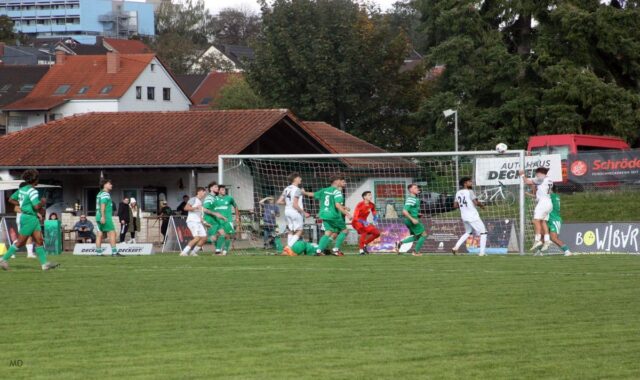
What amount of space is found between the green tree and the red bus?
19400 mm

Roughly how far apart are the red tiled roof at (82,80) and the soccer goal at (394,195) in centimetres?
5470

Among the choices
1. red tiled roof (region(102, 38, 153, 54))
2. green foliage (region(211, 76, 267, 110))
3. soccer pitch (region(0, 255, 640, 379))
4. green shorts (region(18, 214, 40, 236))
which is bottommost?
soccer pitch (region(0, 255, 640, 379))

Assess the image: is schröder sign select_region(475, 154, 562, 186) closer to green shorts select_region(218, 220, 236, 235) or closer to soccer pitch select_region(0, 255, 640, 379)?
green shorts select_region(218, 220, 236, 235)

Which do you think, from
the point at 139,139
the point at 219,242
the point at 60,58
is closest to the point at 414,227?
the point at 219,242

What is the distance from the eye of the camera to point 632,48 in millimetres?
58719

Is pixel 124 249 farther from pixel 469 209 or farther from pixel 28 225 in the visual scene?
pixel 28 225

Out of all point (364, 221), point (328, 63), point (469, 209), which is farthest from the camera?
point (328, 63)

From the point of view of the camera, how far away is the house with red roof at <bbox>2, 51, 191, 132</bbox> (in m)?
98.2

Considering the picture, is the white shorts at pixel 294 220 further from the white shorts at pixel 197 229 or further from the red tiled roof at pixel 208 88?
the red tiled roof at pixel 208 88

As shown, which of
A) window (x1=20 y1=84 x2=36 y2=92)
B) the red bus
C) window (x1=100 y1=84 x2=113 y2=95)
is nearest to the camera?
the red bus

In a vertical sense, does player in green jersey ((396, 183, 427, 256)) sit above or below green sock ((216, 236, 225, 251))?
above

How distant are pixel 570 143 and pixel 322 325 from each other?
43.1 meters

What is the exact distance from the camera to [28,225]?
2078cm

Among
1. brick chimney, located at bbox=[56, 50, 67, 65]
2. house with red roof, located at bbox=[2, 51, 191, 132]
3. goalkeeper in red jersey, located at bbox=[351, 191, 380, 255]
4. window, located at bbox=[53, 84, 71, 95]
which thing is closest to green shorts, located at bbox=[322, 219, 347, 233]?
goalkeeper in red jersey, located at bbox=[351, 191, 380, 255]
